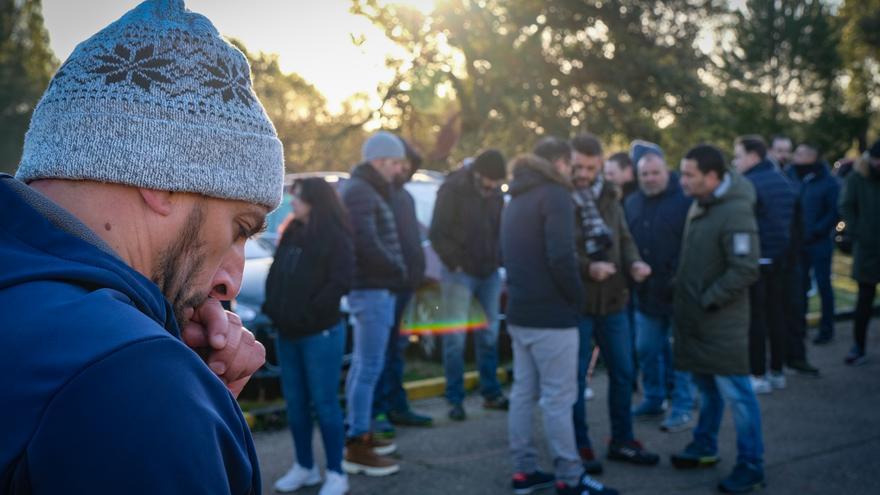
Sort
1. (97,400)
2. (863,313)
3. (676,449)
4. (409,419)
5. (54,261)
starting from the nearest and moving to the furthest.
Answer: (97,400), (54,261), (676,449), (409,419), (863,313)

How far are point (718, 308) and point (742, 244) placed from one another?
44 centimetres

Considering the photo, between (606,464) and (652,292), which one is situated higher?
(652,292)

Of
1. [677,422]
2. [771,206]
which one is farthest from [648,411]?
[771,206]

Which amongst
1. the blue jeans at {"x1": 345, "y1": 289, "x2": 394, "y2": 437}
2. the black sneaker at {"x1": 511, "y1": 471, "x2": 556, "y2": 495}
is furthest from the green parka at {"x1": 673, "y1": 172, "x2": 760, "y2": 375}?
the blue jeans at {"x1": 345, "y1": 289, "x2": 394, "y2": 437}

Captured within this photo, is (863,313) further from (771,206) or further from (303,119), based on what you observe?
(303,119)

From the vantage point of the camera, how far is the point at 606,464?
576cm

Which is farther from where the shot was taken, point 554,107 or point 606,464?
point 554,107

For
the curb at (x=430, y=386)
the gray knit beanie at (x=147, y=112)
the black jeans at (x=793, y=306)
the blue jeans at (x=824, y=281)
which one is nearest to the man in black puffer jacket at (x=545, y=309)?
the curb at (x=430, y=386)

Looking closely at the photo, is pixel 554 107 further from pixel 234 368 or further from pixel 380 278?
pixel 234 368

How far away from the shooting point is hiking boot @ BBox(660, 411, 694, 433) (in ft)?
21.5

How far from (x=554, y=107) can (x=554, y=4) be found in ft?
9.71

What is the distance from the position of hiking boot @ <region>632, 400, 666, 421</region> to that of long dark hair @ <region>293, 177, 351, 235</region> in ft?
11.0

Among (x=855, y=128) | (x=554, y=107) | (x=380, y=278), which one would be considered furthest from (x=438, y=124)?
(x=855, y=128)

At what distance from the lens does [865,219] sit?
8656 millimetres
